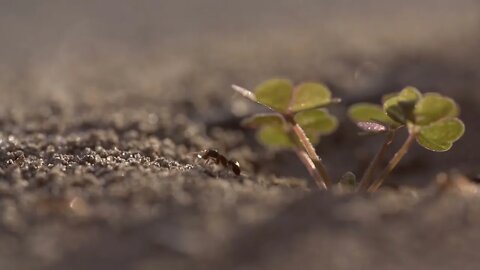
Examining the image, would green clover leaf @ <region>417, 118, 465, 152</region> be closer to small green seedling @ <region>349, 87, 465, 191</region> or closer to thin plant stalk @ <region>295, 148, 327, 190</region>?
small green seedling @ <region>349, 87, 465, 191</region>

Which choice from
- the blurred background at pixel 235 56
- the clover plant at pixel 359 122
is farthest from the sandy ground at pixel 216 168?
the clover plant at pixel 359 122

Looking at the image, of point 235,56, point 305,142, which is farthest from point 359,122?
point 235,56

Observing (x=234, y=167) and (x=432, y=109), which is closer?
(x=432, y=109)

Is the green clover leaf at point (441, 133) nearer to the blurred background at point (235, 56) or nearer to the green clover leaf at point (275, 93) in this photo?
the green clover leaf at point (275, 93)

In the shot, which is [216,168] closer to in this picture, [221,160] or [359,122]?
[221,160]

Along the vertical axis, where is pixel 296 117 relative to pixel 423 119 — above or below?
below

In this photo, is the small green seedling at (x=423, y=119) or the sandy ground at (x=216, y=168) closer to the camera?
the sandy ground at (x=216, y=168)

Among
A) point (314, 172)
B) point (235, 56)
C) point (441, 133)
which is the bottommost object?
point (235, 56)

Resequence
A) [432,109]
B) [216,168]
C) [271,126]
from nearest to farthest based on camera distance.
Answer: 1. [432,109]
2. [216,168]
3. [271,126]
